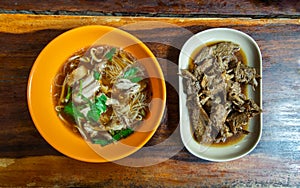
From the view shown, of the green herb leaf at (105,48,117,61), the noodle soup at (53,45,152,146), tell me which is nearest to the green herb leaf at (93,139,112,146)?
the noodle soup at (53,45,152,146)

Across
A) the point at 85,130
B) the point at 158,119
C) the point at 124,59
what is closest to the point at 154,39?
the point at 124,59


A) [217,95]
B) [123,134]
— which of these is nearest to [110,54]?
[123,134]

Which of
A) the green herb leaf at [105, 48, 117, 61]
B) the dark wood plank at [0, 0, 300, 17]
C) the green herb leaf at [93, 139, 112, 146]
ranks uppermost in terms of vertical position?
the dark wood plank at [0, 0, 300, 17]

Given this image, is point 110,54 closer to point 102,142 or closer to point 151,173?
point 102,142

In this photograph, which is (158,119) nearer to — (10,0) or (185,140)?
(185,140)

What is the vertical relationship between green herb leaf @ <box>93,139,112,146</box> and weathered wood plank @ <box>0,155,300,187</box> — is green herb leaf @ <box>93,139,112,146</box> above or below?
above

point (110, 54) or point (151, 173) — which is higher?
point (110, 54)

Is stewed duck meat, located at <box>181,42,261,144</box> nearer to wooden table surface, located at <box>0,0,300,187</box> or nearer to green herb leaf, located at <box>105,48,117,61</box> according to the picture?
wooden table surface, located at <box>0,0,300,187</box>
